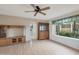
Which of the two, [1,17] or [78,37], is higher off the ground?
[1,17]

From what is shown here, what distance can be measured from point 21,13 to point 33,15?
30 centimetres

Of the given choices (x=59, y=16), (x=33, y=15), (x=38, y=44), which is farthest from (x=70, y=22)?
(x=38, y=44)

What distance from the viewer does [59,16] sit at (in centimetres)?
275

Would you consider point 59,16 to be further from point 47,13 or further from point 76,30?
point 76,30

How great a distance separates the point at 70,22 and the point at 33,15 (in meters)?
0.96

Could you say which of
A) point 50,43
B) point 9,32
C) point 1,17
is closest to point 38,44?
point 50,43

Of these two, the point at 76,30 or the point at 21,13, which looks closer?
the point at 76,30

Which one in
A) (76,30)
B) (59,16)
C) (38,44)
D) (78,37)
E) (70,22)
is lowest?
(38,44)

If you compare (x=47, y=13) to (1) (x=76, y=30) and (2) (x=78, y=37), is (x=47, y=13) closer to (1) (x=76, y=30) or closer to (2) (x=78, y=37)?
(1) (x=76, y=30)

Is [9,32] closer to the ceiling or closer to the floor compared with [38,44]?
closer to the ceiling

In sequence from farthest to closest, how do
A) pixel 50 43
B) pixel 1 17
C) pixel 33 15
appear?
pixel 50 43 < pixel 33 15 < pixel 1 17

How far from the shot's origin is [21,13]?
8.23 ft
